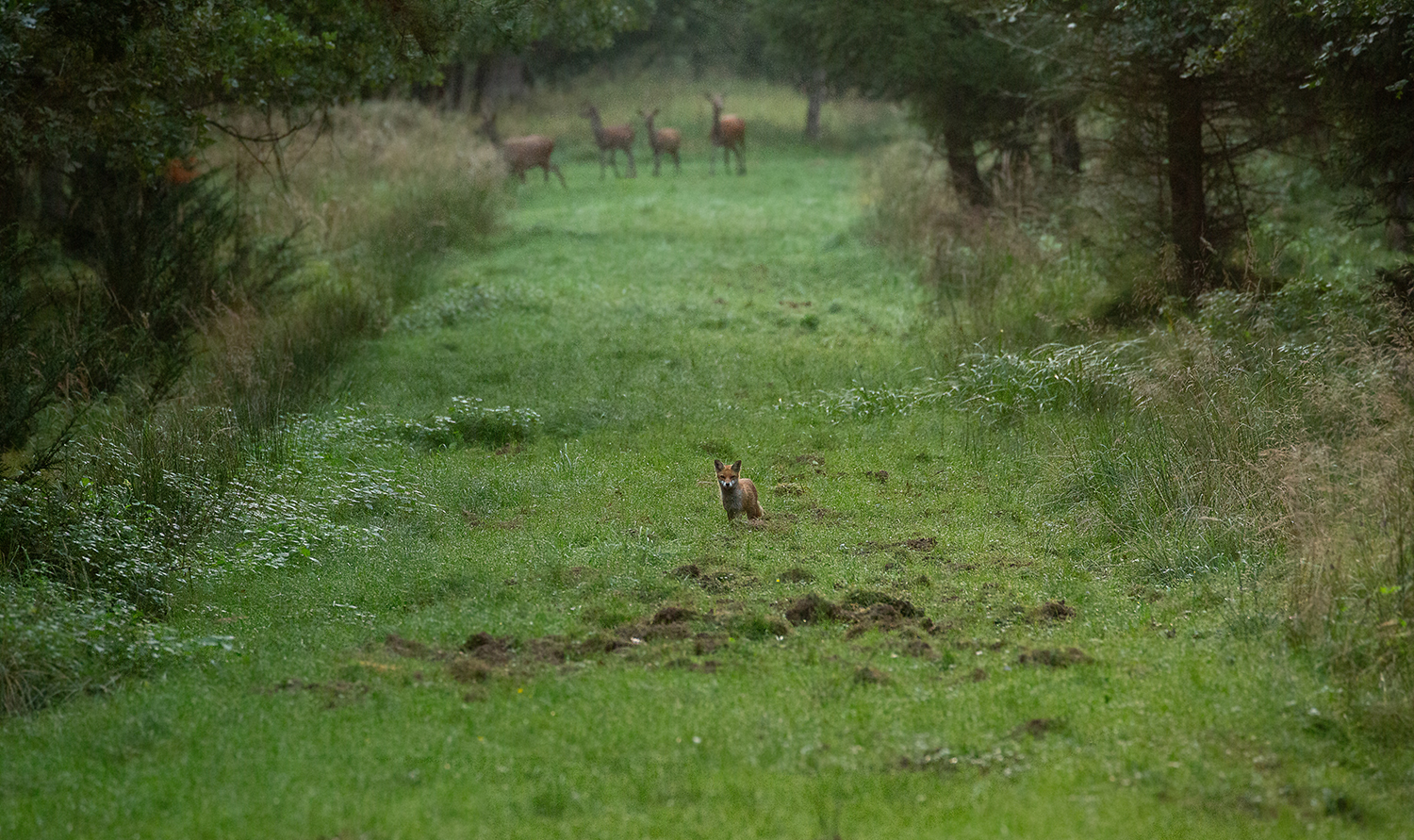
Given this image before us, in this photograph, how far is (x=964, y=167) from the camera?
20.2 metres

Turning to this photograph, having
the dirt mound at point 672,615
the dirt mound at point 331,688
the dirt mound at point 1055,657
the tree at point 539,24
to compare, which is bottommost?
the dirt mound at point 1055,657

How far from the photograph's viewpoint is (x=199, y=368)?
11742 mm

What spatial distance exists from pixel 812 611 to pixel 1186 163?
812 cm

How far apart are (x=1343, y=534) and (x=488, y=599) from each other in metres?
4.00

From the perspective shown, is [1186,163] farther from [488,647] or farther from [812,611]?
[488,647]

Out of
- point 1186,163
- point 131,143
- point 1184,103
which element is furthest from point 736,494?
point 1184,103

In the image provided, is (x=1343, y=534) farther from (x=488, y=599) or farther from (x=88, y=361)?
(x=88, y=361)

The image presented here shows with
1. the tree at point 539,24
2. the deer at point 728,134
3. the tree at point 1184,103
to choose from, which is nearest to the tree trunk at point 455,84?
the deer at point 728,134

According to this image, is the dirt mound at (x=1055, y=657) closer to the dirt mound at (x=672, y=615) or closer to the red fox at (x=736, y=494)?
the dirt mound at (x=672, y=615)

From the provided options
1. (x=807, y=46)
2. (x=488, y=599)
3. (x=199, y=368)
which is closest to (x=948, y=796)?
(x=488, y=599)

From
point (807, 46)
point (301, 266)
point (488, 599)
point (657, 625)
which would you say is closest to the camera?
point (657, 625)

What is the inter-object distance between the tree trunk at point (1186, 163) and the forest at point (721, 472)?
0.05 m

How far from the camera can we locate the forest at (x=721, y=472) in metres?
4.90

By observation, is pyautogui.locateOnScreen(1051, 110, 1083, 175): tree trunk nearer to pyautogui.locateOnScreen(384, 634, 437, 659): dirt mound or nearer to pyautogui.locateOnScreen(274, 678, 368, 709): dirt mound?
pyautogui.locateOnScreen(384, 634, 437, 659): dirt mound
